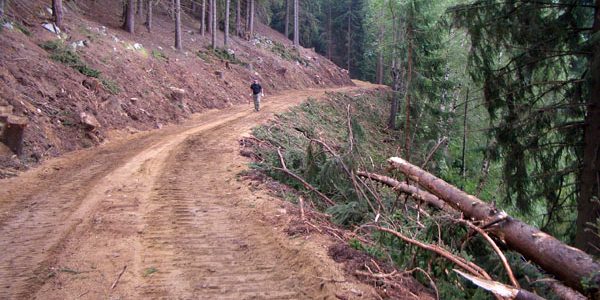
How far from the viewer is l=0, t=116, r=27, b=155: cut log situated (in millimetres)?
11125

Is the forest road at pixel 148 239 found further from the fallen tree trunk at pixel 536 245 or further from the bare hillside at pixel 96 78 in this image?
the bare hillside at pixel 96 78

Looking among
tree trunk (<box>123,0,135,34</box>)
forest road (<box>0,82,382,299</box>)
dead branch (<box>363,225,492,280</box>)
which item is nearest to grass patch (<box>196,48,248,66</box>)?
tree trunk (<box>123,0,135,34</box>)

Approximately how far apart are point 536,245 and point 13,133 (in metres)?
11.8

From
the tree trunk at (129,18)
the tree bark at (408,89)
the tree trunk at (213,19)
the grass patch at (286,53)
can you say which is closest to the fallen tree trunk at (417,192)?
the tree bark at (408,89)

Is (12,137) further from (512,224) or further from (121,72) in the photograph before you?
(512,224)

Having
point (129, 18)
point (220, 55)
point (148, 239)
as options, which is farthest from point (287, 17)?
point (148, 239)

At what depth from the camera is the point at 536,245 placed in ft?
18.0

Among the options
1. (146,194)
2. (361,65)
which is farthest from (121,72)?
(361,65)

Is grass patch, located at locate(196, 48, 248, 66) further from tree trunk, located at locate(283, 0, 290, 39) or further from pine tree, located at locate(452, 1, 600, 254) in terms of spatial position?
pine tree, located at locate(452, 1, 600, 254)

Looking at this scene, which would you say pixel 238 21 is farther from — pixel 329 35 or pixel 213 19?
pixel 329 35

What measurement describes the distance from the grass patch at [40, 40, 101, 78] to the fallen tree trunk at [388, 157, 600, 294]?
46.7 ft

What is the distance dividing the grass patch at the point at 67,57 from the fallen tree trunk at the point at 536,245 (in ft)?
46.7

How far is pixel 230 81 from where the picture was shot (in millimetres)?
27984

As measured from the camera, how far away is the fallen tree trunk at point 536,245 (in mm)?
4789
